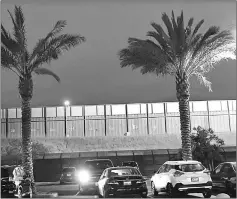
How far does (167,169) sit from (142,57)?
21.8ft

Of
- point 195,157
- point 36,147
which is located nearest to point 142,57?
point 195,157

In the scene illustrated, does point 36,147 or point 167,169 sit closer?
point 167,169

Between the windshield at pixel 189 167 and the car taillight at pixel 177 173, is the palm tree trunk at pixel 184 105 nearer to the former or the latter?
the windshield at pixel 189 167

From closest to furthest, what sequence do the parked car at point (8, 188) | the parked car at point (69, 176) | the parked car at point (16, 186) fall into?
the parked car at point (16, 186) < the parked car at point (8, 188) < the parked car at point (69, 176)

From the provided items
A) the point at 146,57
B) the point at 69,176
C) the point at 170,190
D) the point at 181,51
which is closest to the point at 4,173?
the point at 170,190

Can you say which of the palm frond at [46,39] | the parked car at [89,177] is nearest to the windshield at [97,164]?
the parked car at [89,177]

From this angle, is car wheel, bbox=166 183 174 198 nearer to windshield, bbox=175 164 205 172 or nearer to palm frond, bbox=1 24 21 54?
windshield, bbox=175 164 205 172

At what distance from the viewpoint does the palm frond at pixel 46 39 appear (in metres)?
21.1

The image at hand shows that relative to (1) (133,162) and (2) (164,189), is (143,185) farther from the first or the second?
(1) (133,162)

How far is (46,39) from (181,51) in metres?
6.37

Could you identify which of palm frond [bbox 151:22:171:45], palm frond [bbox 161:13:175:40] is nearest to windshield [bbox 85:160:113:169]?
palm frond [bbox 151:22:171:45]

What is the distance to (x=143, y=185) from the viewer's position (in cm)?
1611

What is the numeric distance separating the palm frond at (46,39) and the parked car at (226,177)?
31.2 ft

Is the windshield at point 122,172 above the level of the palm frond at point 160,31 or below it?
below
